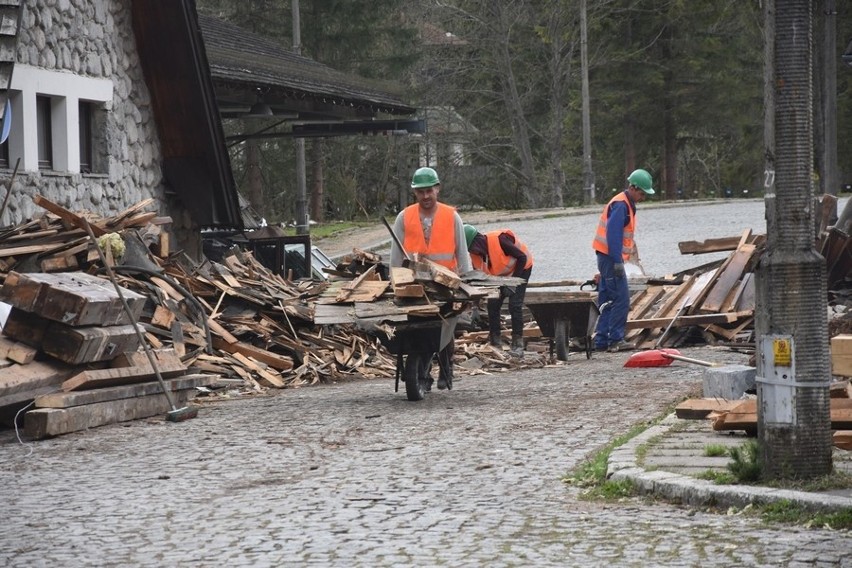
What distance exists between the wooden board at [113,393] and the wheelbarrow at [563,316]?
5219mm

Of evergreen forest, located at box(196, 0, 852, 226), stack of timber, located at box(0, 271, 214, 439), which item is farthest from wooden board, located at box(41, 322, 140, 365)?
evergreen forest, located at box(196, 0, 852, 226)

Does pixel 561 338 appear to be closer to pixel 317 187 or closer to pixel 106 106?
pixel 106 106

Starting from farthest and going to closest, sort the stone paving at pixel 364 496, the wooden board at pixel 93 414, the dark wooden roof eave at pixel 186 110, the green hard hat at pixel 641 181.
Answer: the dark wooden roof eave at pixel 186 110, the green hard hat at pixel 641 181, the wooden board at pixel 93 414, the stone paving at pixel 364 496

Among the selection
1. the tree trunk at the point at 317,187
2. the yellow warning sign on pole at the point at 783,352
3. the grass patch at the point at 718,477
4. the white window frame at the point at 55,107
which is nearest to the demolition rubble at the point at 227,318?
the white window frame at the point at 55,107

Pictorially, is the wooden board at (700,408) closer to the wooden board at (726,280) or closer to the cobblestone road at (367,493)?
the cobblestone road at (367,493)

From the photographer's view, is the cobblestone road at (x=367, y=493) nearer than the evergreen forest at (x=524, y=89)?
Yes

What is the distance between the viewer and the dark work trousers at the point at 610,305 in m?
17.8

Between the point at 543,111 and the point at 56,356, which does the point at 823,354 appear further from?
the point at 543,111

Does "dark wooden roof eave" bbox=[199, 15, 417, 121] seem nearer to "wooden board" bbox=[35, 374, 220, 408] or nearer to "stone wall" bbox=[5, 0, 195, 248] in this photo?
"stone wall" bbox=[5, 0, 195, 248]

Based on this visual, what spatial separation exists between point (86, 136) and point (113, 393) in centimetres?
759

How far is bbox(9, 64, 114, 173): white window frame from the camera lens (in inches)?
654

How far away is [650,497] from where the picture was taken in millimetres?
7930

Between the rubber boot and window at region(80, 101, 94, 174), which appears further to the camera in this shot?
window at region(80, 101, 94, 174)

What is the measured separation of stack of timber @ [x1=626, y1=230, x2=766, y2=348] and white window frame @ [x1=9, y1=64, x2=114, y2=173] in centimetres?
728
